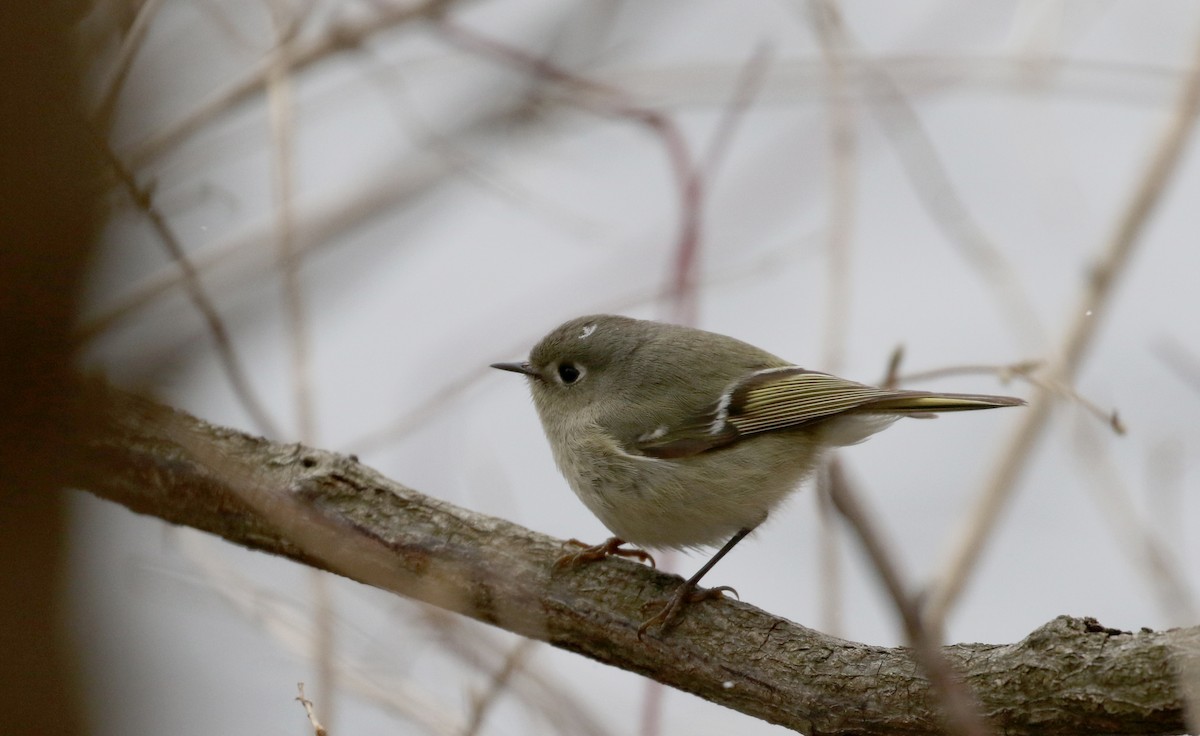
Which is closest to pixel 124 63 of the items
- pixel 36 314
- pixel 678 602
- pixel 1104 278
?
pixel 36 314

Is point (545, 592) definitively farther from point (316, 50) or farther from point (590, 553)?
point (316, 50)

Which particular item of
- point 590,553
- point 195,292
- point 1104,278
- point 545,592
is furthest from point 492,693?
point 1104,278

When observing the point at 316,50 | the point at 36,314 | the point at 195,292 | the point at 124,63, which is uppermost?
the point at 316,50

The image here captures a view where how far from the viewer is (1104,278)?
8.89 ft

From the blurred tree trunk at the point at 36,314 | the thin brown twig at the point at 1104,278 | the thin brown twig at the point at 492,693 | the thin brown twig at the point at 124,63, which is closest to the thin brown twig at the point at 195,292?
the thin brown twig at the point at 124,63

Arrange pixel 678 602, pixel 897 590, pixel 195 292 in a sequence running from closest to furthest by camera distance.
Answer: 1. pixel 897 590
2. pixel 195 292
3. pixel 678 602

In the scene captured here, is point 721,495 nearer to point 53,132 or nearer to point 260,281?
point 260,281

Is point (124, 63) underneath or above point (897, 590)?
above

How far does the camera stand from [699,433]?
237 cm

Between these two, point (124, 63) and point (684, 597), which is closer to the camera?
point (124, 63)

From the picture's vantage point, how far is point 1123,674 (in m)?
1.46

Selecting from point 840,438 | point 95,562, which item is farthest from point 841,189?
point 95,562

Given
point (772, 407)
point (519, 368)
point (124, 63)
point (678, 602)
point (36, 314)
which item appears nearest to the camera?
point (36, 314)

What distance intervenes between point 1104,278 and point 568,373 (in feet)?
4.52
